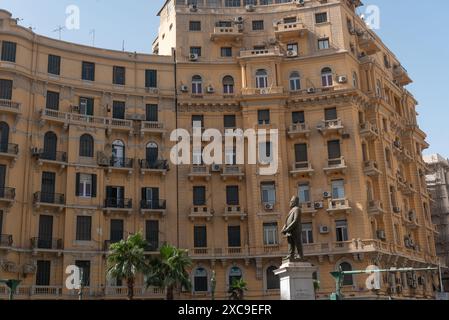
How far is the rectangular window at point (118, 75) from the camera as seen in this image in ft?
166

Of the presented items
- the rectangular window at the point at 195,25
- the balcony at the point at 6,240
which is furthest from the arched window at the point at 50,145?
the rectangular window at the point at 195,25

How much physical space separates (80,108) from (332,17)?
25.3m

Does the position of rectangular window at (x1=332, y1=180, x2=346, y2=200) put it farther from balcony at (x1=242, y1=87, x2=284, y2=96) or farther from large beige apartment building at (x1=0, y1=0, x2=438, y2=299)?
balcony at (x1=242, y1=87, x2=284, y2=96)

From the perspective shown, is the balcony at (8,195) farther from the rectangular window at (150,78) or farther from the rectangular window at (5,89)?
the rectangular window at (150,78)

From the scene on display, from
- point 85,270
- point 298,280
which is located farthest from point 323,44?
point 298,280

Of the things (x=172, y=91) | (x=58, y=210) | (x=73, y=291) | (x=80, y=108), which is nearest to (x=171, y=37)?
(x=172, y=91)

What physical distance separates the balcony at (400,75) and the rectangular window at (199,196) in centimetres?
2790

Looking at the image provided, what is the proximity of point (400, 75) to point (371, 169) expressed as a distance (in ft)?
63.6

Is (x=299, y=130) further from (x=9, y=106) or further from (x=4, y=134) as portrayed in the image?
(x=4, y=134)

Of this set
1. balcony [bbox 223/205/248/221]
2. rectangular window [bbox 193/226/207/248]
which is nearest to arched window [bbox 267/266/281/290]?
balcony [bbox 223/205/248/221]

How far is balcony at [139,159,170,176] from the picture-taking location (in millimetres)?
48500

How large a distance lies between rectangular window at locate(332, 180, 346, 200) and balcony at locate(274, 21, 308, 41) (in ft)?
48.9

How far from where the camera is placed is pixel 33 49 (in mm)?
47219

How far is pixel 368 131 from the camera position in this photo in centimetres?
5000
